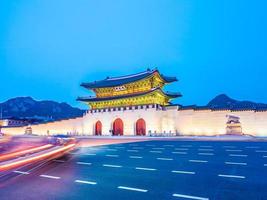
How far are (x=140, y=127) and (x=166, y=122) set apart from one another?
3.94 m

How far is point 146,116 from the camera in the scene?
102 feet

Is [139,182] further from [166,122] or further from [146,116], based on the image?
[146,116]

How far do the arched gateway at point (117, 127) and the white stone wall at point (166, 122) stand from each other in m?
0.55

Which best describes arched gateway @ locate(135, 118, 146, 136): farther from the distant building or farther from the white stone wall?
the white stone wall

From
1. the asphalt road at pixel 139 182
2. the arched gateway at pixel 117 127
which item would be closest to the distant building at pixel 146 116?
the arched gateway at pixel 117 127

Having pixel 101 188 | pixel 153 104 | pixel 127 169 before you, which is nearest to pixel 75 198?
pixel 101 188

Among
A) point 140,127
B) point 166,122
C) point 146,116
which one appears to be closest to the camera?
point 166,122

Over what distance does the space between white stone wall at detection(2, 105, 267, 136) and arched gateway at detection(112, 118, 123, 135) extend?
55 cm

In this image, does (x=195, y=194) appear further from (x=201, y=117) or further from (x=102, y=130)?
(x=102, y=130)

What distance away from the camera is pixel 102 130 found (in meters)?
34.6

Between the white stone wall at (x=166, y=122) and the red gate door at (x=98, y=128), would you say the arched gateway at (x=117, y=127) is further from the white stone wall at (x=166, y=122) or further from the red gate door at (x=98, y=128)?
the red gate door at (x=98, y=128)

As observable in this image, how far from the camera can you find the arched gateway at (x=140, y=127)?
103 ft

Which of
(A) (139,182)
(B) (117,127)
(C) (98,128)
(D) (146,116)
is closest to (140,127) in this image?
(D) (146,116)

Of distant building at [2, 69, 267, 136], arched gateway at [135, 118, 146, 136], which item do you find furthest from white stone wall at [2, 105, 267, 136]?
arched gateway at [135, 118, 146, 136]
